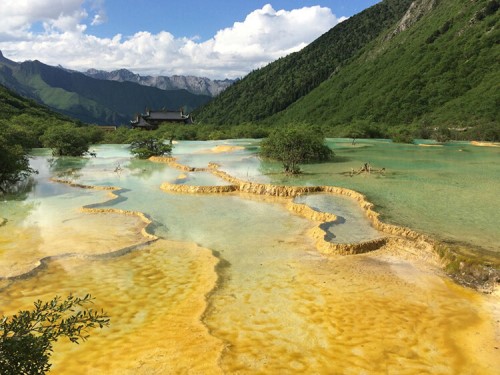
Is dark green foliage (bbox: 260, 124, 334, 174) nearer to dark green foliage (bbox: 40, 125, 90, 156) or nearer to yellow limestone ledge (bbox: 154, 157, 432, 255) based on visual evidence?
yellow limestone ledge (bbox: 154, 157, 432, 255)

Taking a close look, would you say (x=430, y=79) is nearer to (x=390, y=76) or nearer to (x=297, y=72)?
(x=390, y=76)

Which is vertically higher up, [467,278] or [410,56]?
[410,56]

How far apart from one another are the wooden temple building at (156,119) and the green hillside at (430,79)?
3576cm

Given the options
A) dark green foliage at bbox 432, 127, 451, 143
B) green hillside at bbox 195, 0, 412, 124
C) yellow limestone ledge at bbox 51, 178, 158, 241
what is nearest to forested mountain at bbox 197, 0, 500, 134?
green hillside at bbox 195, 0, 412, 124

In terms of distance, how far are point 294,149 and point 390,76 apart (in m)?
89.5

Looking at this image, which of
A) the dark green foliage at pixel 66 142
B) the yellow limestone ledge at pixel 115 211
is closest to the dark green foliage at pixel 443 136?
the dark green foliage at pixel 66 142

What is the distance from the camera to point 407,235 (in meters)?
12.7

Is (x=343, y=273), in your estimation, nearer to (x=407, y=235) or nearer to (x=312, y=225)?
(x=407, y=235)

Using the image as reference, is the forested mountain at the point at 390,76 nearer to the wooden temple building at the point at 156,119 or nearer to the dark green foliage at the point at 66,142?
the wooden temple building at the point at 156,119

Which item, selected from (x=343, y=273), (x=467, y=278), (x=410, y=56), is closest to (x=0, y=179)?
(x=343, y=273)

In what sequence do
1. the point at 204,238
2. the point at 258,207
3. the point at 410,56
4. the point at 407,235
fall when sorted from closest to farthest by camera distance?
the point at 407,235
the point at 204,238
the point at 258,207
the point at 410,56

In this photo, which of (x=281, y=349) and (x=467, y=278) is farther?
(x=467, y=278)

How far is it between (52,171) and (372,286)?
2913cm

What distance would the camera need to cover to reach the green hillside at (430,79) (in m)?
76.9
